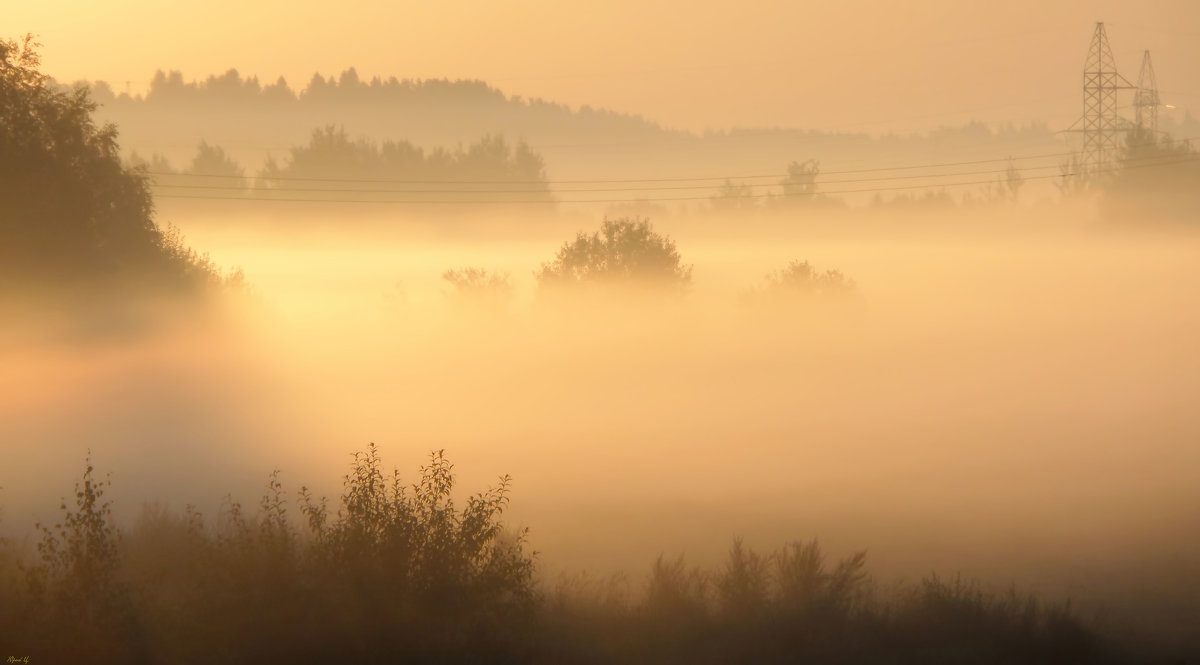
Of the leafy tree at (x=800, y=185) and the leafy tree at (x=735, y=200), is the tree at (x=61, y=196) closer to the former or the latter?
the leafy tree at (x=800, y=185)

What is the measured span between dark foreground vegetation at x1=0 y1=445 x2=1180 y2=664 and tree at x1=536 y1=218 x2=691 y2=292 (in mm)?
47657

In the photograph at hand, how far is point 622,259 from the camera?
6862 centimetres

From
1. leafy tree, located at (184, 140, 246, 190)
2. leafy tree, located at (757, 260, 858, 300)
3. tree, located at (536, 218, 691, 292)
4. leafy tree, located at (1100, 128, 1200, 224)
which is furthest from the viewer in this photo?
leafy tree, located at (184, 140, 246, 190)

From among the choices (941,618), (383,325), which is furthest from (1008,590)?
(383,325)

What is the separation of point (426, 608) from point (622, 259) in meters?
51.9

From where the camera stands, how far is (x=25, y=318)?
40.2m

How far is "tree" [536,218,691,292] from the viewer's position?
68375mm

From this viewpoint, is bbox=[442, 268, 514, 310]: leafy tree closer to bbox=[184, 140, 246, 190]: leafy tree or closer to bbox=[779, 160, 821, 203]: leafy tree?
bbox=[184, 140, 246, 190]: leafy tree

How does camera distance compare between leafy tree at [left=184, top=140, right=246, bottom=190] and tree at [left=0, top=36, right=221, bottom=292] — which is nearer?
tree at [left=0, top=36, right=221, bottom=292]

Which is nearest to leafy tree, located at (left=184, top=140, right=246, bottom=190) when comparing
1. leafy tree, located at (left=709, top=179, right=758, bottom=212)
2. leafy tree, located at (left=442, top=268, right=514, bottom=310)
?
leafy tree, located at (left=442, top=268, right=514, bottom=310)

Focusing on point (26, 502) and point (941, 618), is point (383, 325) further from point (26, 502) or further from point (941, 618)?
point (941, 618)

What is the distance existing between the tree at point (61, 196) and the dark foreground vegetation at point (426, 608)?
21583 mm

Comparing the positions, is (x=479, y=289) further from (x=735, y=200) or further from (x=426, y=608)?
(x=735, y=200)

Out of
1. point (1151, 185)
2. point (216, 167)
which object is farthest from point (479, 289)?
point (1151, 185)
